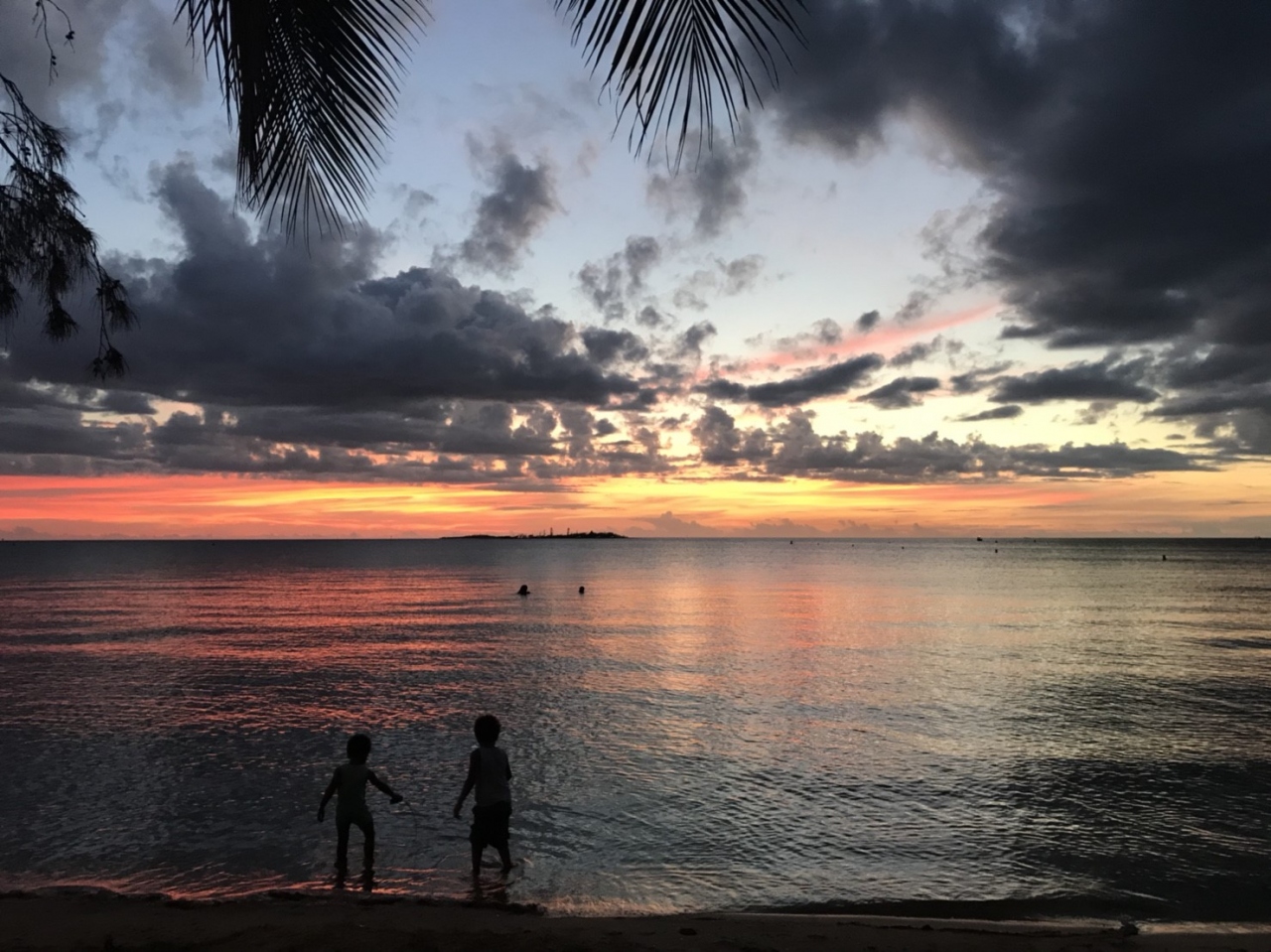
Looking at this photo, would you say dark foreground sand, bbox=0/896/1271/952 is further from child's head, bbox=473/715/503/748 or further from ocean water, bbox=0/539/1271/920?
child's head, bbox=473/715/503/748

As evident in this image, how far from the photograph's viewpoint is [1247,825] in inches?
538

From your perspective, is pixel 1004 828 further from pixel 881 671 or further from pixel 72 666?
pixel 72 666

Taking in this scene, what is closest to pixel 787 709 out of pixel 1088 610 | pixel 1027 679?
pixel 1027 679

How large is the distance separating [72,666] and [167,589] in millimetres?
51336

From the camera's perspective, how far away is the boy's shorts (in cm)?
1055

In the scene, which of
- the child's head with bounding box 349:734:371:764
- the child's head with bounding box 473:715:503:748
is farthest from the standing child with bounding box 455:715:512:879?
the child's head with bounding box 349:734:371:764

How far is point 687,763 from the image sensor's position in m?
17.3

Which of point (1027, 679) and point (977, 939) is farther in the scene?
point (1027, 679)

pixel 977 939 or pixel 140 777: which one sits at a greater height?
pixel 977 939

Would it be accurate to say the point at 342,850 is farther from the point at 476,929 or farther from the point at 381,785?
the point at 476,929

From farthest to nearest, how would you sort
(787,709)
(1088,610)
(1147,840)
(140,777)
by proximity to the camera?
(1088,610) < (787,709) < (140,777) < (1147,840)

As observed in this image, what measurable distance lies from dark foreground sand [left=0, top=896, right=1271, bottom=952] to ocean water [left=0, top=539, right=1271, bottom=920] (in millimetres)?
1138

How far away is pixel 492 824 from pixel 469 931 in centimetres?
209

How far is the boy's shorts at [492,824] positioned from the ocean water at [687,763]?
84 cm
